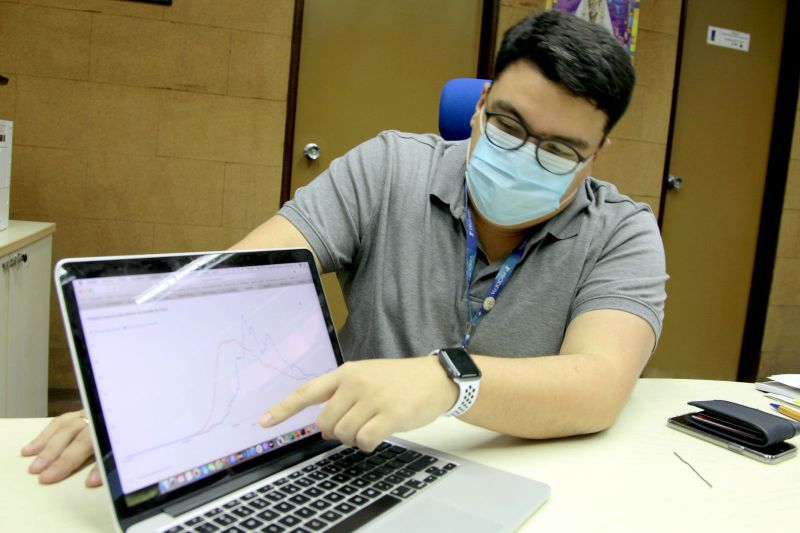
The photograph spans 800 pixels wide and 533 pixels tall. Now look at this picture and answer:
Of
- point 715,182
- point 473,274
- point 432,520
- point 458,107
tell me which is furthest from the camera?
point 715,182

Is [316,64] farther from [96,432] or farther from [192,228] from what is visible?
[96,432]

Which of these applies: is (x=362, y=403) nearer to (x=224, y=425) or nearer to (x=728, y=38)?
(x=224, y=425)

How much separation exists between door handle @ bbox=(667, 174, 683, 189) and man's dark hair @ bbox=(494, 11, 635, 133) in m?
2.36

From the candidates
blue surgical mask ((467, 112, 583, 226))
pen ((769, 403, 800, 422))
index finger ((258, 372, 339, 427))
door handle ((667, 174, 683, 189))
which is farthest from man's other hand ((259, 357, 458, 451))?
door handle ((667, 174, 683, 189))

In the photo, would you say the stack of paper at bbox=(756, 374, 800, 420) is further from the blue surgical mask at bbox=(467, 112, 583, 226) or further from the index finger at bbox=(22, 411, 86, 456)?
the index finger at bbox=(22, 411, 86, 456)

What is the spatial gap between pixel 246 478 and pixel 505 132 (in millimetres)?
726

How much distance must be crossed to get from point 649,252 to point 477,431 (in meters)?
0.49

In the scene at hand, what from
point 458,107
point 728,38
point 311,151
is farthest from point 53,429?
point 728,38

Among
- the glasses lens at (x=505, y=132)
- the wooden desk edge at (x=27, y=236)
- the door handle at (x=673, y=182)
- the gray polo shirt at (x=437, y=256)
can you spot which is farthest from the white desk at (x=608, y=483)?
the door handle at (x=673, y=182)

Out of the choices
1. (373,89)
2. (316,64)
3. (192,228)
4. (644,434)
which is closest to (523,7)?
(373,89)

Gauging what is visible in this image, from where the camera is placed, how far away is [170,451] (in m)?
0.61

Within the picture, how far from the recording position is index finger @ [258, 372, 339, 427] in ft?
2.10

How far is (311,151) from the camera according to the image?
274cm

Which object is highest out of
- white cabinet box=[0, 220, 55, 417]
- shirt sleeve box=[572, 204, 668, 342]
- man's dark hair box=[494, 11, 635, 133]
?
man's dark hair box=[494, 11, 635, 133]
